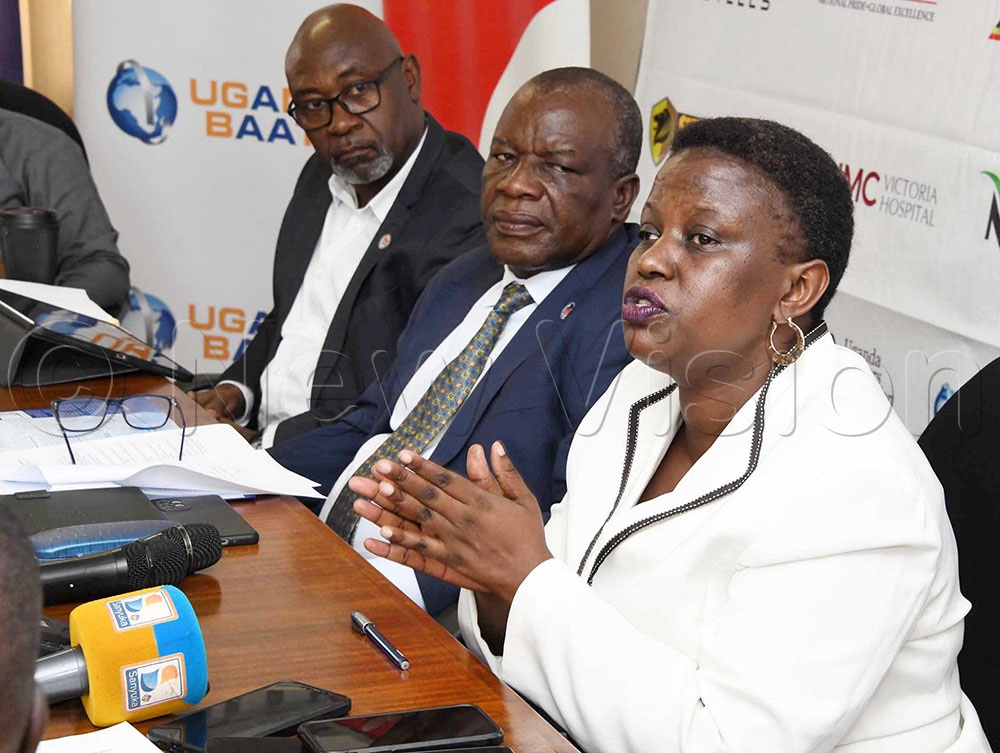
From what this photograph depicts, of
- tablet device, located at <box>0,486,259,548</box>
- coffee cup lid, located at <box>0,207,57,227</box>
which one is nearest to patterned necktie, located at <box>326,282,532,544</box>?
tablet device, located at <box>0,486,259,548</box>

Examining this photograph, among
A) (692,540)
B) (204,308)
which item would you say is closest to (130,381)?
(692,540)

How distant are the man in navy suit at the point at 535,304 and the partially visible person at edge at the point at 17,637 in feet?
4.32

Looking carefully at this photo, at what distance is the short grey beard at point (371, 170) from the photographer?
2973mm

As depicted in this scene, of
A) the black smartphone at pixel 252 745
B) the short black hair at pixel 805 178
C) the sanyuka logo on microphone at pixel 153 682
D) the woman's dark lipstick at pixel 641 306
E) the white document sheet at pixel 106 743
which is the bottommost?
the white document sheet at pixel 106 743

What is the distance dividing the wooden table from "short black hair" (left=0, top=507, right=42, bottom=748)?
55 cm

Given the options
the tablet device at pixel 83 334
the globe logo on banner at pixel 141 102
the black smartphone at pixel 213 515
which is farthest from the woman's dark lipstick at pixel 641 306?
the globe logo on banner at pixel 141 102

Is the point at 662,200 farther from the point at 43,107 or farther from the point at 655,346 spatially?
the point at 43,107

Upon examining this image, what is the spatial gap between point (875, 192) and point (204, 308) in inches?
98.9

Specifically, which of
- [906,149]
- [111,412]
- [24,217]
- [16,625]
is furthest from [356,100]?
[16,625]

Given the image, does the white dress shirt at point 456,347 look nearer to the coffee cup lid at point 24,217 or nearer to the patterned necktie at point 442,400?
the patterned necktie at point 442,400

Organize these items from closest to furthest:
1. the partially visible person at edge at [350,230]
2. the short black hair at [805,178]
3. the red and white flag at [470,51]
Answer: the short black hair at [805,178], the partially visible person at edge at [350,230], the red and white flag at [470,51]

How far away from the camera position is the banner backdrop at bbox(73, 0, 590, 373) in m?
4.09

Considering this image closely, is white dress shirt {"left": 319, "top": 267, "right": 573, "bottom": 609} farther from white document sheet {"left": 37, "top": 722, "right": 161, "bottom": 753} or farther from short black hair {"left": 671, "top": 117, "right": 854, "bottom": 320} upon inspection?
white document sheet {"left": 37, "top": 722, "right": 161, "bottom": 753}

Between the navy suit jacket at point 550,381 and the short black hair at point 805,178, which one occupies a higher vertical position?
the short black hair at point 805,178
